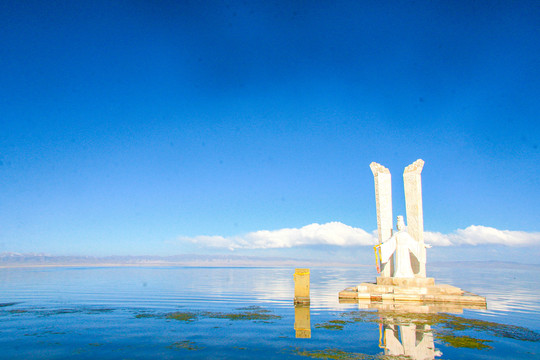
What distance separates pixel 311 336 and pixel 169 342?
3.86m

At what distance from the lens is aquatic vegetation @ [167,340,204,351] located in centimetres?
906

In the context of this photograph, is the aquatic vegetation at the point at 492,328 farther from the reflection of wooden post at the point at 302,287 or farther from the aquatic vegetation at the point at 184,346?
the aquatic vegetation at the point at 184,346

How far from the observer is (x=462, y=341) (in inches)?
379

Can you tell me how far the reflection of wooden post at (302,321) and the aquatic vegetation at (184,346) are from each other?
2.89m

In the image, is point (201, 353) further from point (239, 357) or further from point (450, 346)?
point (450, 346)

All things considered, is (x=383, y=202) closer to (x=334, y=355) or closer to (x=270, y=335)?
(x=270, y=335)

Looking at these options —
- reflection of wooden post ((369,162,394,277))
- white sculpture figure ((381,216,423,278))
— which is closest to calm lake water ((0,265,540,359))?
white sculpture figure ((381,216,423,278))

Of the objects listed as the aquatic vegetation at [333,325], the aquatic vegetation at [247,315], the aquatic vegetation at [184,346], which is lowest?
the aquatic vegetation at [247,315]

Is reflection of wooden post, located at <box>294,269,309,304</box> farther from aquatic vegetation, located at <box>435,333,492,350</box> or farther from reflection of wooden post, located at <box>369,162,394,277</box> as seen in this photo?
aquatic vegetation, located at <box>435,333,492,350</box>

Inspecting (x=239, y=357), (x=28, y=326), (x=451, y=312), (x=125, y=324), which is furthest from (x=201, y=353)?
(x=451, y=312)

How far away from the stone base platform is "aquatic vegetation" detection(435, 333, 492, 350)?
25.2 ft

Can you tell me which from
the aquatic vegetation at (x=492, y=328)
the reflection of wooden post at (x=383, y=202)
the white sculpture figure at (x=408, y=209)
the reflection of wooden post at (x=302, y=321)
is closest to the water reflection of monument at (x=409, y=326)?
the aquatic vegetation at (x=492, y=328)

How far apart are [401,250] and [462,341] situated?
9.71 m

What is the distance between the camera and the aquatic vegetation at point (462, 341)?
30.2ft
